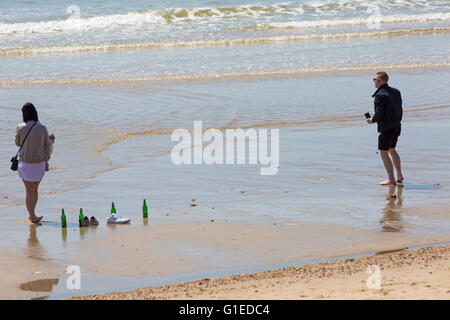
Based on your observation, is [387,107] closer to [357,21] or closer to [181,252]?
[181,252]

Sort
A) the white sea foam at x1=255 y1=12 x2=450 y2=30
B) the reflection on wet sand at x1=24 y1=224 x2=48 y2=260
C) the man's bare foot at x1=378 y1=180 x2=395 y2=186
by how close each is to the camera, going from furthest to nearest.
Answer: the white sea foam at x1=255 y1=12 x2=450 y2=30
the man's bare foot at x1=378 y1=180 x2=395 y2=186
the reflection on wet sand at x1=24 y1=224 x2=48 y2=260

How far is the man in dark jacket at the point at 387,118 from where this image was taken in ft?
35.2

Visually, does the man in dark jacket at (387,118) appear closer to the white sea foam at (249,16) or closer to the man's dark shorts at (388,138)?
the man's dark shorts at (388,138)

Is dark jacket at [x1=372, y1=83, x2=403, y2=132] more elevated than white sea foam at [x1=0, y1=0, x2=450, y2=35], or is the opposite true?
white sea foam at [x1=0, y1=0, x2=450, y2=35]

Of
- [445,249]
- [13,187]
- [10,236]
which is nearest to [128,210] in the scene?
[10,236]

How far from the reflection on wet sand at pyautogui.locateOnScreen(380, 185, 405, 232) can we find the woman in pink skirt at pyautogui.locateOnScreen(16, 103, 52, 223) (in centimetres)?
411

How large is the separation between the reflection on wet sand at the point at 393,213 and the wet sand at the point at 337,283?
3.29 ft

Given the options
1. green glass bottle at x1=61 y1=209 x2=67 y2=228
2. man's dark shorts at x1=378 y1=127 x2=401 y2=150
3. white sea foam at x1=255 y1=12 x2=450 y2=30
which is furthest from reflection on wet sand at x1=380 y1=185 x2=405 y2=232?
white sea foam at x1=255 y1=12 x2=450 y2=30

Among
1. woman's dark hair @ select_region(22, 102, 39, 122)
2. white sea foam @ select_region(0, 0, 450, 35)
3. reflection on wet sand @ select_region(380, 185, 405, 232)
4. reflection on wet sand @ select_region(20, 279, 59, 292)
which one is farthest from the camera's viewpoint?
white sea foam @ select_region(0, 0, 450, 35)

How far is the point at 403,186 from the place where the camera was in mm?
10602

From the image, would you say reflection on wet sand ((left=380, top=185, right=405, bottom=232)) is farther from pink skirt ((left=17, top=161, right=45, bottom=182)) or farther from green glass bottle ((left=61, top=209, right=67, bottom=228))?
pink skirt ((left=17, top=161, right=45, bottom=182))

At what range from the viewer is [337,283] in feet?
21.5

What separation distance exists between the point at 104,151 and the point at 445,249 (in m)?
7.57

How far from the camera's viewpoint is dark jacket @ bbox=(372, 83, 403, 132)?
35.2 ft
